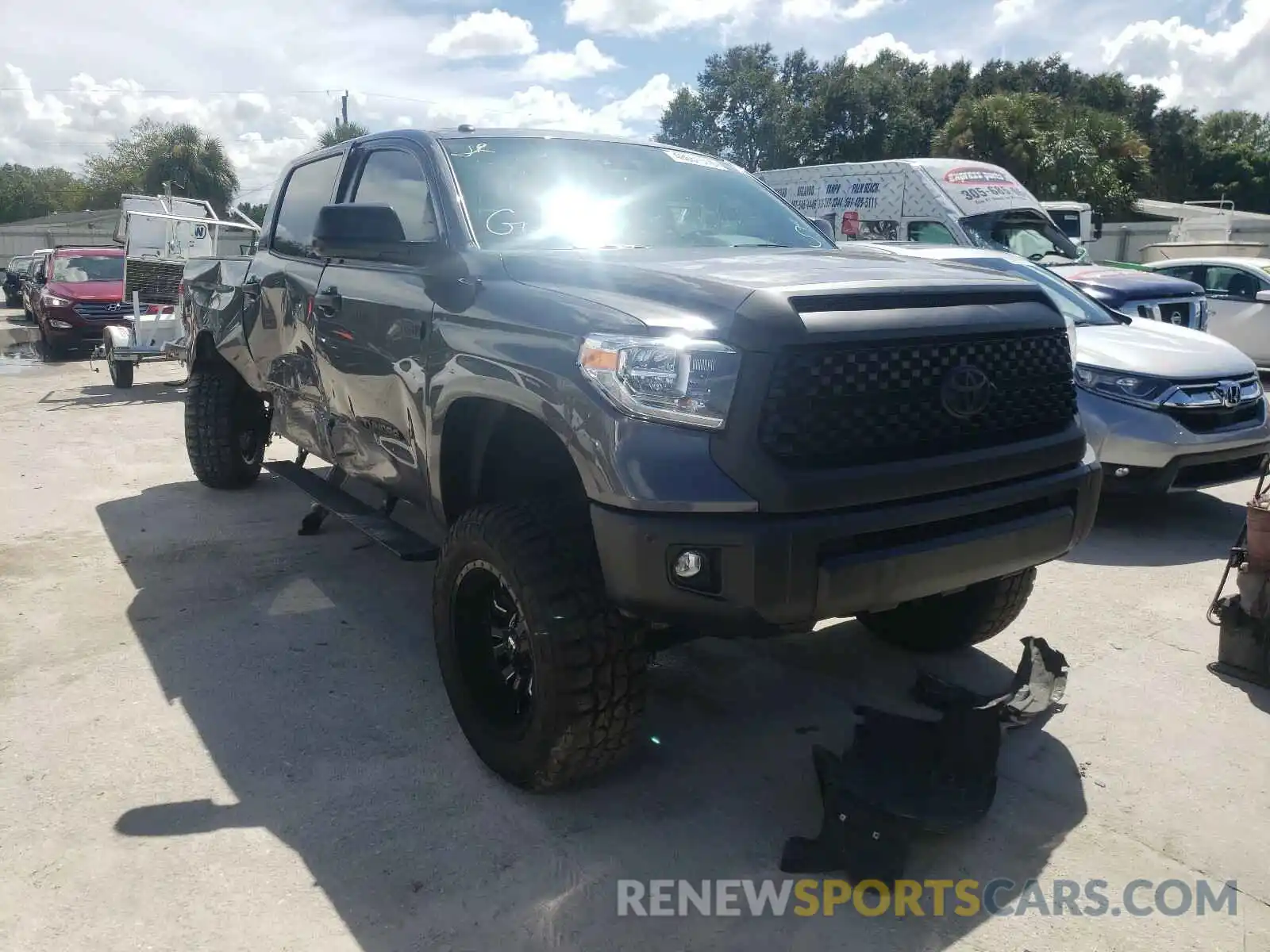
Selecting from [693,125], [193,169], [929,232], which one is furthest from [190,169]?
[929,232]

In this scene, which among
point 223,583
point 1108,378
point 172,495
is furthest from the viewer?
point 172,495

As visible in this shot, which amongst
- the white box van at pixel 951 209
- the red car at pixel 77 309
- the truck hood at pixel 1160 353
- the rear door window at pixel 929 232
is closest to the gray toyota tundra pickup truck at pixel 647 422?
the truck hood at pixel 1160 353

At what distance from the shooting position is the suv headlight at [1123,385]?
585cm

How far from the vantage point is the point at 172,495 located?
6840 mm

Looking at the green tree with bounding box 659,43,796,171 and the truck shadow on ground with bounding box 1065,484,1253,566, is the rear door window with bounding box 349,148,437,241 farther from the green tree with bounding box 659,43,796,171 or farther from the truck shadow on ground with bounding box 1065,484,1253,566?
the green tree with bounding box 659,43,796,171

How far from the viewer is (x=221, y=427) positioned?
648cm

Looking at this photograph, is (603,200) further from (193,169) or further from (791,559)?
(193,169)

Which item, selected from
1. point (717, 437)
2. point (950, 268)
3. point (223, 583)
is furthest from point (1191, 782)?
point (223, 583)

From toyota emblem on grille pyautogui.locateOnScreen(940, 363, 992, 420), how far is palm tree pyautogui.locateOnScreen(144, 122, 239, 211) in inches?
2025

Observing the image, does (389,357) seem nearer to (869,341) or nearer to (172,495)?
(869,341)

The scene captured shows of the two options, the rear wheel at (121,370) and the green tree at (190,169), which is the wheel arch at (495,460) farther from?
the green tree at (190,169)

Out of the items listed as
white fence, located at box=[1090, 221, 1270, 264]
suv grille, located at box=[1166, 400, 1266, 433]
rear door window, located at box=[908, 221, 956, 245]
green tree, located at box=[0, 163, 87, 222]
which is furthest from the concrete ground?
green tree, located at box=[0, 163, 87, 222]

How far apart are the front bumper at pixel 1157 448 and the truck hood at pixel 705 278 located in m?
2.97

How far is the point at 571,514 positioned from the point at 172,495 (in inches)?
192
